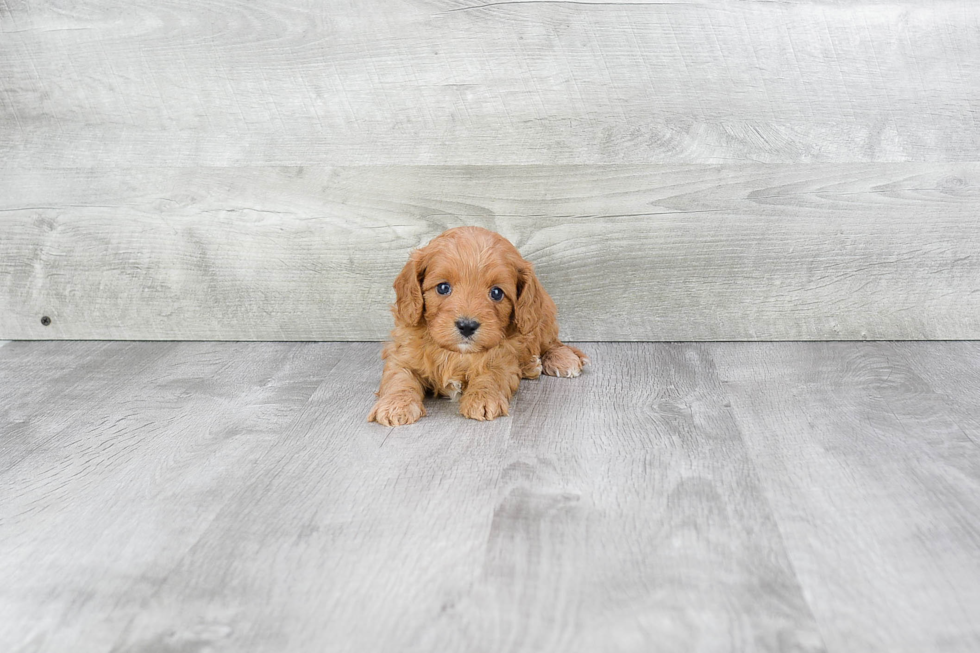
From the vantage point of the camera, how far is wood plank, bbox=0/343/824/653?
136 centimetres

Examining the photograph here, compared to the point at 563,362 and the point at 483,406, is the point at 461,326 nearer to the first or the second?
the point at 483,406

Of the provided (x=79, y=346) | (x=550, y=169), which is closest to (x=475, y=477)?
(x=550, y=169)

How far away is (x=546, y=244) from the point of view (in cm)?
281

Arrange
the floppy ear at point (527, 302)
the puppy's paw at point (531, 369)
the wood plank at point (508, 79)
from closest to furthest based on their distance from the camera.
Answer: the floppy ear at point (527, 302), the puppy's paw at point (531, 369), the wood plank at point (508, 79)

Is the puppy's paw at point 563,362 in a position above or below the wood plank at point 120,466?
below

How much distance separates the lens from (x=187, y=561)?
1.56 metres

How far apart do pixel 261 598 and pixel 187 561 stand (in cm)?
20

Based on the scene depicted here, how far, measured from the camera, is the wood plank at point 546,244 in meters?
2.75

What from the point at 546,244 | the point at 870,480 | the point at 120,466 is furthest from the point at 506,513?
the point at 546,244

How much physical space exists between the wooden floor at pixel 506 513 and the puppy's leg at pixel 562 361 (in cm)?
8

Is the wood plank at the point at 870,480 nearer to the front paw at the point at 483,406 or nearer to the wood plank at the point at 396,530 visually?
the wood plank at the point at 396,530

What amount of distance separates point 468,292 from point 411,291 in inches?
6.0

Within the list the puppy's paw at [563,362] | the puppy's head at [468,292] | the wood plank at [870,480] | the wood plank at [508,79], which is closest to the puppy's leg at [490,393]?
the puppy's head at [468,292]

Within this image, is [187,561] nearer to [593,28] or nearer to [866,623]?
[866,623]
